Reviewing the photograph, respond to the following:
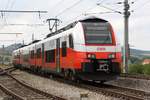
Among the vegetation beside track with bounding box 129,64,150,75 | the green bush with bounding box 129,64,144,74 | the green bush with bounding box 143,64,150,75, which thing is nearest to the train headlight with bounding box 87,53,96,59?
the green bush with bounding box 143,64,150,75

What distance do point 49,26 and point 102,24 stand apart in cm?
2972

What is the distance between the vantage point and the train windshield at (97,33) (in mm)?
20580

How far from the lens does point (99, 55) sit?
20109 millimetres

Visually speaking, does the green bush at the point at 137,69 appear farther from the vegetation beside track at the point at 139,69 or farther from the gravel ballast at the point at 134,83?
the gravel ballast at the point at 134,83

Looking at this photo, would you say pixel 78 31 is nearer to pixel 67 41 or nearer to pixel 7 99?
pixel 67 41

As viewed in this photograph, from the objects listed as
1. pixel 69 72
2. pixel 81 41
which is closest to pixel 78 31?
pixel 81 41

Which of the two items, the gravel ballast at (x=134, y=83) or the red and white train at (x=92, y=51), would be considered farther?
the gravel ballast at (x=134, y=83)

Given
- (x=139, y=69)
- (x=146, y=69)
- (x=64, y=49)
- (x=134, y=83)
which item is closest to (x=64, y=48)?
(x=64, y=49)

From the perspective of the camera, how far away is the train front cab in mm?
19953

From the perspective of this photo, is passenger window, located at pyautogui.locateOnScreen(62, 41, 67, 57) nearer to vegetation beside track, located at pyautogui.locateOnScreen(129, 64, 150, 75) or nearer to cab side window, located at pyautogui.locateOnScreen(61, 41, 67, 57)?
cab side window, located at pyautogui.locateOnScreen(61, 41, 67, 57)

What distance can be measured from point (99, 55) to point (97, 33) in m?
1.32

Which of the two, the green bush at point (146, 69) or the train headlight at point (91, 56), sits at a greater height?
the train headlight at point (91, 56)

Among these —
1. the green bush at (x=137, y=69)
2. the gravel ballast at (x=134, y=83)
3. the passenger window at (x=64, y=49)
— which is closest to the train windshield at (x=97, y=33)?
the passenger window at (x=64, y=49)

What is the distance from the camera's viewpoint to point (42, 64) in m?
31.6
